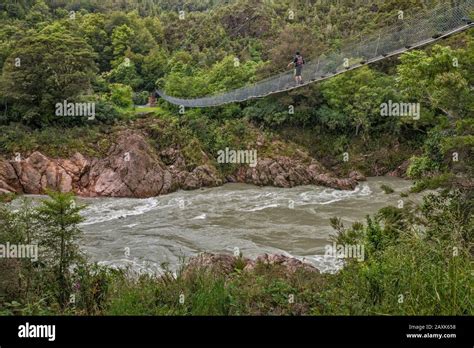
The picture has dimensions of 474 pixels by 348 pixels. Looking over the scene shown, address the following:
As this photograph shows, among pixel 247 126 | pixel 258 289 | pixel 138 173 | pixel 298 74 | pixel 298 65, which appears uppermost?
pixel 298 65

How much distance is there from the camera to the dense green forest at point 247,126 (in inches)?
118

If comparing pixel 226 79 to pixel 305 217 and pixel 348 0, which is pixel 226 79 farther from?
pixel 348 0

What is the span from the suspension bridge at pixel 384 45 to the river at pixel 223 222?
331 cm

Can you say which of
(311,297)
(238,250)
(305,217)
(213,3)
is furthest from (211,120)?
(213,3)

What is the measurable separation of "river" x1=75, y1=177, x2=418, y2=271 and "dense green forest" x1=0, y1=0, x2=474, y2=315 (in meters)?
0.89

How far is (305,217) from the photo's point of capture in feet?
34.9

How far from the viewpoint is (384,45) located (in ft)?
30.6

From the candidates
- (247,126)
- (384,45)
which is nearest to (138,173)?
(247,126)

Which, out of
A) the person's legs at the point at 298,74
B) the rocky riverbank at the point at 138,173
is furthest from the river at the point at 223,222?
the person's legs at the point at 298,74

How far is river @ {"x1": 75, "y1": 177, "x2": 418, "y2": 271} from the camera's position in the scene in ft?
27.5

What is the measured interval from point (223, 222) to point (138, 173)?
4.19m

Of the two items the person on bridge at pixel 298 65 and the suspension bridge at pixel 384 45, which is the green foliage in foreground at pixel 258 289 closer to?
the suspension bridge at pixel 384 45

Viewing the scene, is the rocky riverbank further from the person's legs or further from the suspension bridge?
the person's legs

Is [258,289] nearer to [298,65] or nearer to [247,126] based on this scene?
[298,65]
